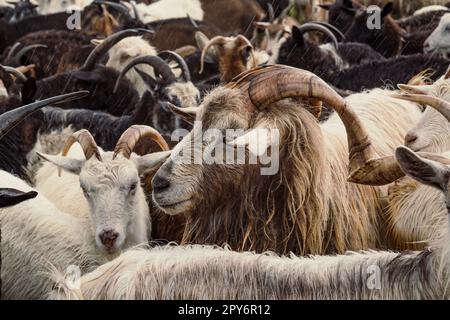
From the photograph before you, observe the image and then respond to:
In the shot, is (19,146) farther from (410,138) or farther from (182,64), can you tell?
(410,138)

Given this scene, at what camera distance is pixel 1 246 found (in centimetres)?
697

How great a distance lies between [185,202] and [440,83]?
189 centimetres

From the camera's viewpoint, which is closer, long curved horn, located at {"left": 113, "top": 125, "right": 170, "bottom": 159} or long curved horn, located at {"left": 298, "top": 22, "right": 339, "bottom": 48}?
long curved horn, located at {"left": 113, "top": 125, "right": 170, "bottom": 159}

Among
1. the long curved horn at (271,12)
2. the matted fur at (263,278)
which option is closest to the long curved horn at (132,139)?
the matted fur at (263,278)

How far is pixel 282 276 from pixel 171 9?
37.1 ft

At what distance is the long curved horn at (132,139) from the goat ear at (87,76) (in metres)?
3.05

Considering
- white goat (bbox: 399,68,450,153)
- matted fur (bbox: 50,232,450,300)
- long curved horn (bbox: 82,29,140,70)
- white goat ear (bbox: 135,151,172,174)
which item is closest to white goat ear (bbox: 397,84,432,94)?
white goat (bbox: 399,68,450,153)

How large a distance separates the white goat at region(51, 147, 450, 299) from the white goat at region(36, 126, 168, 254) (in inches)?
59.4

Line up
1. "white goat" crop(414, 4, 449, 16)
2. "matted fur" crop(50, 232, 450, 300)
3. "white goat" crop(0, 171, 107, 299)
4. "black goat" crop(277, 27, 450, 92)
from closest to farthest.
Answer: "matted fur" crop(50, 232, 450, 300) < "white goat" crop(0, 171, 107, 299) < "black goat" crop(277, 27, 450, 92) < "white goat" crop(414, 4, 449, 16)

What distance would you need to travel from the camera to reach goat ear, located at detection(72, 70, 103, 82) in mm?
10773

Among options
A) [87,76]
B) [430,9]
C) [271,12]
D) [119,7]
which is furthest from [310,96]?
[271,12]

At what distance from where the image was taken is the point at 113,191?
280 inches

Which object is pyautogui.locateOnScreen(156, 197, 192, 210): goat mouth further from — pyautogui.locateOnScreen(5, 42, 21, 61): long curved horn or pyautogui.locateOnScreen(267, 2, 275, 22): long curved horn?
pyautogui.locateOnScreen(267, 2, 275, 22): long curved horn
